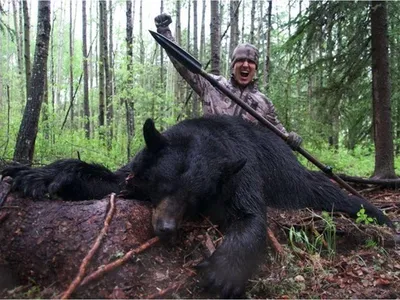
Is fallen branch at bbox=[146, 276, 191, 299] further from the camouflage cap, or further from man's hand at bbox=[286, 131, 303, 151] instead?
the camouflage cap

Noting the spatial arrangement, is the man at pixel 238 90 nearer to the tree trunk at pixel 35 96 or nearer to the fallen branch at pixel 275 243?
the tree trunk at pixel 35 96

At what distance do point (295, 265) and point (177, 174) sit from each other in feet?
3.81

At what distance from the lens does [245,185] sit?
3314mm

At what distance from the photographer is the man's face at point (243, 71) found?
591 centimetres

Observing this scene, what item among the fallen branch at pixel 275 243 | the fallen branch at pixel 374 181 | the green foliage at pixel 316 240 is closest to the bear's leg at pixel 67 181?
the fallen branch at pixel 275 243

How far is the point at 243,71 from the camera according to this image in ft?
19.6

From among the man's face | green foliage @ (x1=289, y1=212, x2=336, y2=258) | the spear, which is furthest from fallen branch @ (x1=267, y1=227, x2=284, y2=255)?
the man's face

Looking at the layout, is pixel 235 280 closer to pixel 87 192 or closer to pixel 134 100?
pixel 87 192

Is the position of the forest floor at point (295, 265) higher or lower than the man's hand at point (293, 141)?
lower

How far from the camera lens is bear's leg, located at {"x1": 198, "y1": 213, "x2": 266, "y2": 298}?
2572mm

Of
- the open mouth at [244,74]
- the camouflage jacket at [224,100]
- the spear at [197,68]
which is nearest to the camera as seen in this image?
the spear at [197,68]

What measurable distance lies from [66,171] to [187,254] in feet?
4.06

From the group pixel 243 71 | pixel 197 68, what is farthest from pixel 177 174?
pixel 243 71

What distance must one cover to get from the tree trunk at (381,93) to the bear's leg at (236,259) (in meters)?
4.67
